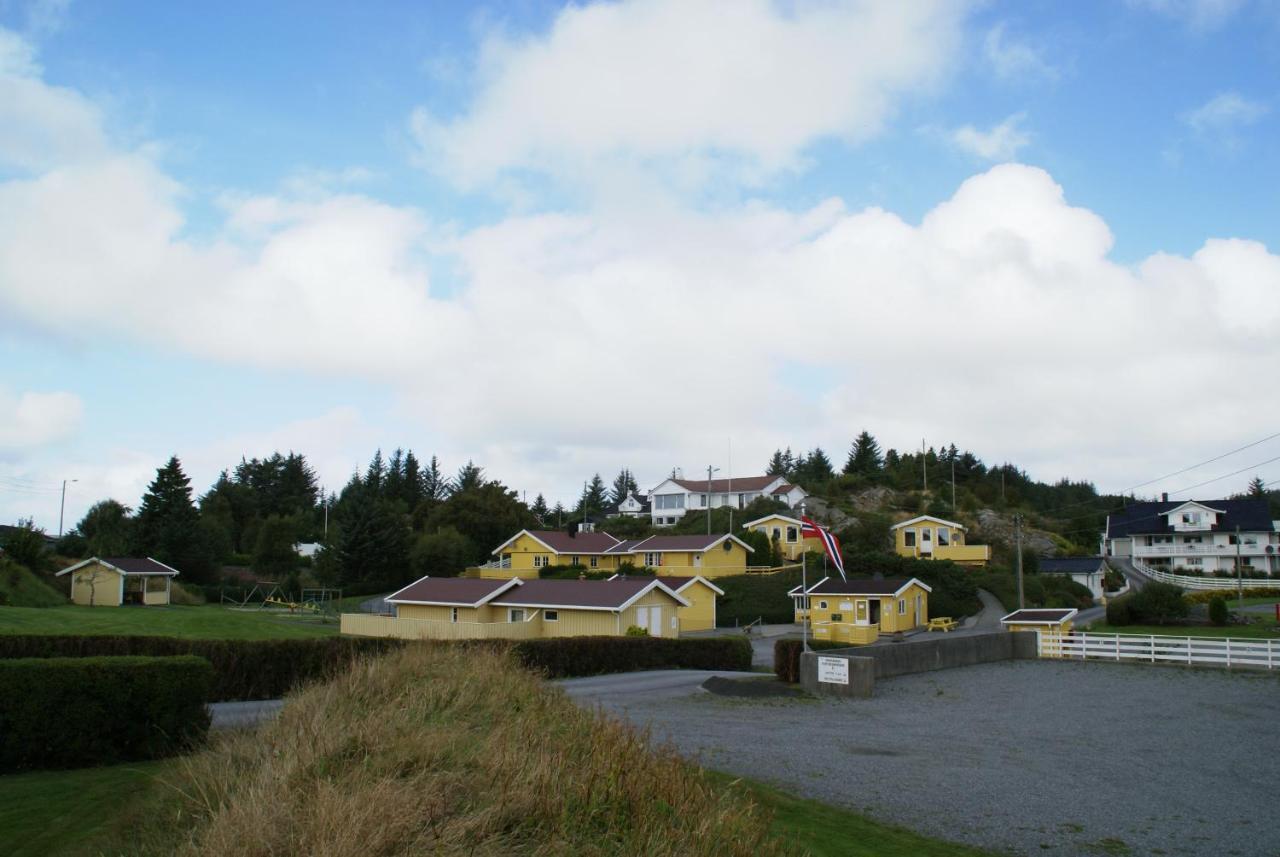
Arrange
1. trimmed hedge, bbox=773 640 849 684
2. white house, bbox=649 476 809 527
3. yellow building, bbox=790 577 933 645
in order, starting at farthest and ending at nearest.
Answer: white house, bbox=649 476 809 527, yellow building, bbox=790 577 933 645, trimmed hedge, bbox=773 640 849 684

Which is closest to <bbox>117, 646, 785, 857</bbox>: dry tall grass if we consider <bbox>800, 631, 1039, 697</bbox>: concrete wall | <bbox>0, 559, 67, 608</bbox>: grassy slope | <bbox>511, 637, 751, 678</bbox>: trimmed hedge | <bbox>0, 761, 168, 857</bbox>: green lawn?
<bbox>0, 761, 168, 857</bbox>: green lawn

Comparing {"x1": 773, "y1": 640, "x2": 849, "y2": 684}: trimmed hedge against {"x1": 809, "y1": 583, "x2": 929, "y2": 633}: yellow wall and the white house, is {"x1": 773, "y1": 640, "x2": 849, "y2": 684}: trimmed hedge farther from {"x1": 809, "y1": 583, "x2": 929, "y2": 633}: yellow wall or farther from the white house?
the white house

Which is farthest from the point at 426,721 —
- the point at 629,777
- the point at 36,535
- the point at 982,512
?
the point at 982,512

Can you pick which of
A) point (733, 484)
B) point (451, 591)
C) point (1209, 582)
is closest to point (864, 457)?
point (733, 484)

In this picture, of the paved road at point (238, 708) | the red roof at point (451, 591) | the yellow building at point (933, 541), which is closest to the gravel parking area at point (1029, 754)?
the paved road at point (238, 708)

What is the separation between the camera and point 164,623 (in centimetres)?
4053

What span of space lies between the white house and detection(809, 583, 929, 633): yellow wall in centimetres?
4548

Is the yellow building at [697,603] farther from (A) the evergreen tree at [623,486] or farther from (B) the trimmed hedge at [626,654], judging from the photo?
(A) the evergreen tree at [623,486]

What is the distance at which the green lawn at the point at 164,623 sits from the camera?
3419 centimetres

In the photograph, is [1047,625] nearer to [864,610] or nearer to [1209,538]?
[864,610]

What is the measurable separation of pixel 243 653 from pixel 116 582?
38931 millimetres


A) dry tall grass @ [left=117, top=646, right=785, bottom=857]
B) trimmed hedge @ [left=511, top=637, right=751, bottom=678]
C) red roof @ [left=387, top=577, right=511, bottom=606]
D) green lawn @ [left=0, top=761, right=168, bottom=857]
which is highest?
dry tall grass @ [left=117, top=646, right=785, bottom=857]

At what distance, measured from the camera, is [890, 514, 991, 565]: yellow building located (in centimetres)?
6525

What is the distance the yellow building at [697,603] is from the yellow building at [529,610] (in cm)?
488
